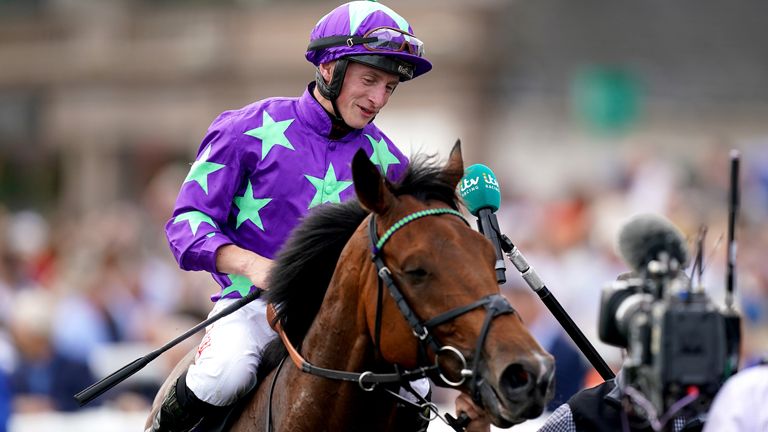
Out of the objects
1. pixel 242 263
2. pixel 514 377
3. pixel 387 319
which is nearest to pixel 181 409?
pixel 242 263

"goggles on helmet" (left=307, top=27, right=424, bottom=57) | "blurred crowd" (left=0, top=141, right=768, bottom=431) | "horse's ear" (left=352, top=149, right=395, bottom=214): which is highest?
"goggles on helmet" (left=307, top=27, right=424, bottom=57)

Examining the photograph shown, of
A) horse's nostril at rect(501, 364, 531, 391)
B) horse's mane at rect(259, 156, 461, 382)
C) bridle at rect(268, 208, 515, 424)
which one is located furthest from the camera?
horse's mane at rect(259, 156, 461, 382)

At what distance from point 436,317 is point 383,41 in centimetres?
109

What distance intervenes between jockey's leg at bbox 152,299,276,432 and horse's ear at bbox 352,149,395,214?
0.75 m

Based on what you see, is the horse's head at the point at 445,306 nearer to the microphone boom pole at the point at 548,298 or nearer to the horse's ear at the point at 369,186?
the horse's ear at the point at 369,186

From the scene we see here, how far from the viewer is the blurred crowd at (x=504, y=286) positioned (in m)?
8.86

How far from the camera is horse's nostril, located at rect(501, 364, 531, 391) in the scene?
3.35 m

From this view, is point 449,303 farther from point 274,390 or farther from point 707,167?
point 707,167

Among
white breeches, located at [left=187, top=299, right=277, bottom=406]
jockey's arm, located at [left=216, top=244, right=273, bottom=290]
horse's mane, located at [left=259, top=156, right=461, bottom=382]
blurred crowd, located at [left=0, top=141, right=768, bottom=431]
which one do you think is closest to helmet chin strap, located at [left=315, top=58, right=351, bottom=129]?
horse's mane, located at [left=259, top=156, right=461, bottom=382]

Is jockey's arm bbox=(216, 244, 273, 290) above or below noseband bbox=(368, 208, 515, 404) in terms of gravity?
below

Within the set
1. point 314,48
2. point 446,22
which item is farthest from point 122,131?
point 314,48

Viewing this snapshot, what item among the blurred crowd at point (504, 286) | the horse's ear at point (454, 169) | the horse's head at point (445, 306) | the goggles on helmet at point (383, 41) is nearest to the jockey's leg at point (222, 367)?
the horse's head at point (445, 306)

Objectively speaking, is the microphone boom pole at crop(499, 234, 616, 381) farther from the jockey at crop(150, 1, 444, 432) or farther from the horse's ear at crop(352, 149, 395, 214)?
the horse's ear at crop(352, 149, 395, 214)

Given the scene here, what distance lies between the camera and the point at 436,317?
3555 millimetres
